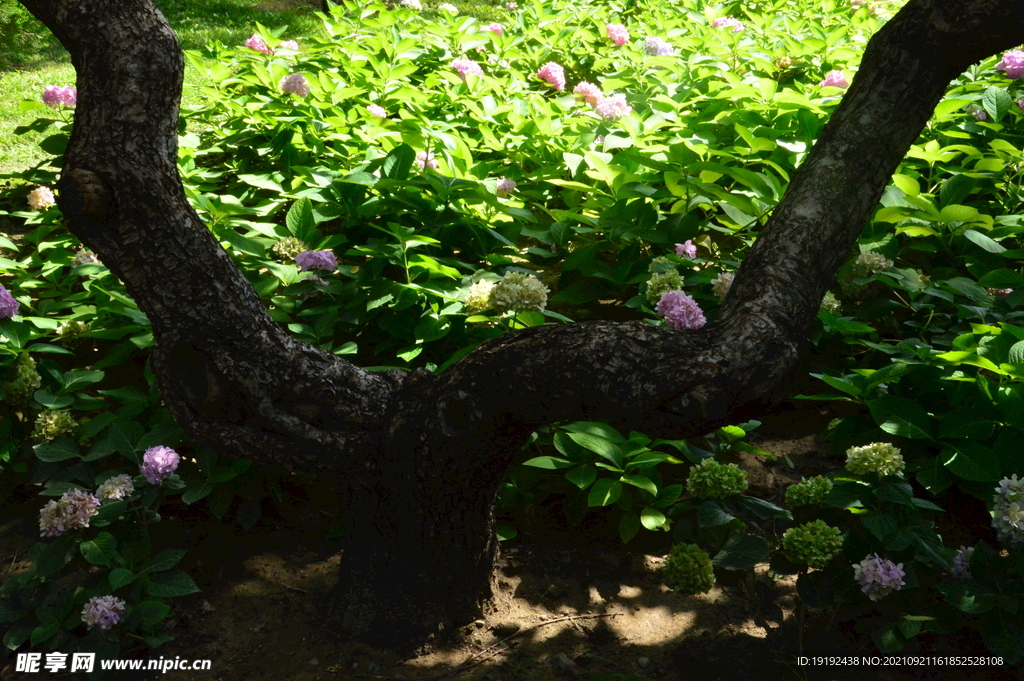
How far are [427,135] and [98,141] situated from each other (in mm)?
1930

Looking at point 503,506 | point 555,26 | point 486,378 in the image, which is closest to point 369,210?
point 503,506

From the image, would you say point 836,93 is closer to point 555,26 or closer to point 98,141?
point 555,26

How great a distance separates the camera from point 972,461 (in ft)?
7.22

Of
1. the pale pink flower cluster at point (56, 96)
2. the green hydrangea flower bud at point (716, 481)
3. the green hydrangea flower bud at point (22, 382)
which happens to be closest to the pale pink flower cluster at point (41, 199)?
the pale pink flower cluster at point (56, 96)

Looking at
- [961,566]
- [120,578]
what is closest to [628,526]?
[961,566]

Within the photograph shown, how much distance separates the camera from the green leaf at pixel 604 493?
2293 millimetres

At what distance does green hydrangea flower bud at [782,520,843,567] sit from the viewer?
6.48ft

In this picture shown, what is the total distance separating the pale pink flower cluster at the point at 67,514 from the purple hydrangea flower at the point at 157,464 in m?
0.15

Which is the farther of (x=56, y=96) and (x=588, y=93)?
(x=588, y=93)

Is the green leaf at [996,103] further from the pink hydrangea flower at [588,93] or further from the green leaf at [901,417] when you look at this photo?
the green leaf at [901,417]

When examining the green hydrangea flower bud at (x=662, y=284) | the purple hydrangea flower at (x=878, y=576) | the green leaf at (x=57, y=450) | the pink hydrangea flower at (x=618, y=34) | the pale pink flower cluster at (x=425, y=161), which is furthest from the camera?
the pink hydrangea flower at (x=618, y=34)

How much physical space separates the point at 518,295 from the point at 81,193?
3.75ft

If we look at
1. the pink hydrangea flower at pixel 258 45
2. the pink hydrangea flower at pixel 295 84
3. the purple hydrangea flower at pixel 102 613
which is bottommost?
the purple hydrangea flower at pixel 102 613

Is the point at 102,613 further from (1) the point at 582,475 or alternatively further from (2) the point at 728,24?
(2) the point at 728,24
